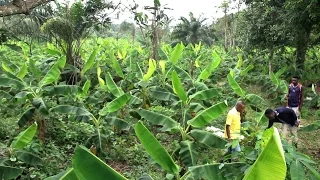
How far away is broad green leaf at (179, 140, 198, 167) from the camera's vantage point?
5055mm

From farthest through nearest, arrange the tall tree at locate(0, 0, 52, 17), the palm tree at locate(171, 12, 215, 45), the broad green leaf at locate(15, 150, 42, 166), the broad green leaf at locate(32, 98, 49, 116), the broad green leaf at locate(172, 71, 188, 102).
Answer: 1. the palm tree at locate(171, 12, 215, 45)
2. the broad green leaf at locate(32, 98, 49, 116)
3. the broad green leaf at locate(172, 71, 188, 102)
4. the broad green leaf at locate(15, 150, 42, 166)
5. the tall tree at locate(0, 0, 52, 17)

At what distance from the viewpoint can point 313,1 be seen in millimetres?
9203

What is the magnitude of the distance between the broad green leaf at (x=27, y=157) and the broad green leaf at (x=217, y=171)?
2597mm

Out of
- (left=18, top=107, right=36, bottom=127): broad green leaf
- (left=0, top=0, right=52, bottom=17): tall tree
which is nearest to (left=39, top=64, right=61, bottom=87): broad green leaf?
(left=18, top=107, right=36, bottom=127): broad green leaf

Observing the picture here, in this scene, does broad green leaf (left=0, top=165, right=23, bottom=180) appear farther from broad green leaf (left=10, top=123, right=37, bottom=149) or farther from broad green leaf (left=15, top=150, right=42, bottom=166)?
broad green leaf (left=15, top=150, right=42, bottom=166)

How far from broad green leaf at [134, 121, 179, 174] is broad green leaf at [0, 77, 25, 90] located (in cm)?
433

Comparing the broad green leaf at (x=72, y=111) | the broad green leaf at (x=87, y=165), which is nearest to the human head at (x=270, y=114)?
the broad green leaf at (x=72, y=111)

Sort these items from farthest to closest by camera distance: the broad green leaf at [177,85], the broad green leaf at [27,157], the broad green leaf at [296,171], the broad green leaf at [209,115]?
1. the broad green leaf at [177,85]
2. the broad green leaf at [209,115]
3. the broad green leaf at [27,157]
4. the broad green leaf at [296,171]

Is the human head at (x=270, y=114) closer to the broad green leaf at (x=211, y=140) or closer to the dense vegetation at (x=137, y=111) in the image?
the dense vegetation at (x=137, y=111)

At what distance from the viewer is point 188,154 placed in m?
5.12

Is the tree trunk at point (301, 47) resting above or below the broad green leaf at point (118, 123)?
above

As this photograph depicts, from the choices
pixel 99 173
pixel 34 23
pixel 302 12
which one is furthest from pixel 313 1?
pixel 99 173

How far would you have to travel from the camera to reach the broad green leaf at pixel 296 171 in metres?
3.42

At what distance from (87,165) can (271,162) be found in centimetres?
120
